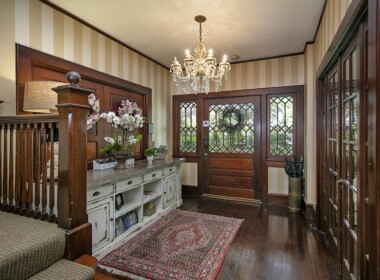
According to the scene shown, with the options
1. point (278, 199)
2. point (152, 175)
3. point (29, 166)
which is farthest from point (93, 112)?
point (278, 199)

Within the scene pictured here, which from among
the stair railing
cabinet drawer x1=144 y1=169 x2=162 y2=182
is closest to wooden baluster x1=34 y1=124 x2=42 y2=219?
the stair railing

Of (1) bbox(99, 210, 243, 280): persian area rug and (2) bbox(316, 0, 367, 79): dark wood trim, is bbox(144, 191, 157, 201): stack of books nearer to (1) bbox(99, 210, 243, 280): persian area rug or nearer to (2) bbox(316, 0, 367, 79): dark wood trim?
(1) bbox(99, 210, 243, 280): persian area rug

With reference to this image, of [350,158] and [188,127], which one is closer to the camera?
[350,158]

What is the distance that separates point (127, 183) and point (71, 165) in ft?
4.36

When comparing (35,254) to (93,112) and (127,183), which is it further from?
(93,112)

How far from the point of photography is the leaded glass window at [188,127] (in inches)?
185

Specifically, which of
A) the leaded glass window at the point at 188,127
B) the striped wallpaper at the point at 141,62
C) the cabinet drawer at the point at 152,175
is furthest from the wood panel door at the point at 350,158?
the leaded glass window at the point at 188,127

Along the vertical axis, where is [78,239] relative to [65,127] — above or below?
below

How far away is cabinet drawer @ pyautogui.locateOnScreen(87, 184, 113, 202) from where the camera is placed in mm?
2070

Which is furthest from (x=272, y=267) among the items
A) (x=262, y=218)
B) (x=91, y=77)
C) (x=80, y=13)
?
(x=80, y=13)

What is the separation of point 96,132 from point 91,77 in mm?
783

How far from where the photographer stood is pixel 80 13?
8.55ft

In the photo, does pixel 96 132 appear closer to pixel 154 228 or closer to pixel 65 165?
pixel 154 228

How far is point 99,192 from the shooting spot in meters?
2.18
